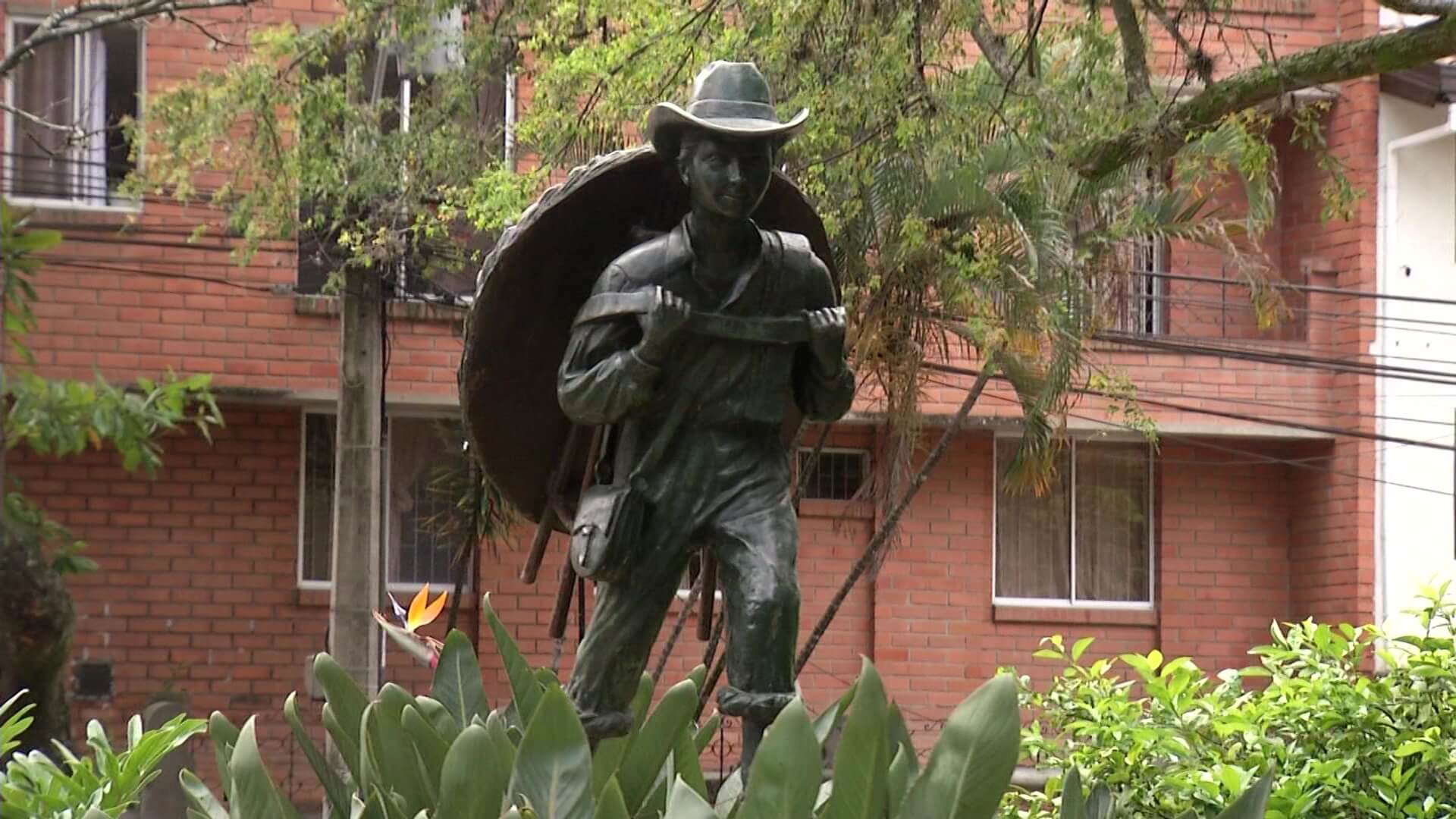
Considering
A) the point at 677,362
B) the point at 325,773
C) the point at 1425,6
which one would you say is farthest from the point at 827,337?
the point at 1425,6

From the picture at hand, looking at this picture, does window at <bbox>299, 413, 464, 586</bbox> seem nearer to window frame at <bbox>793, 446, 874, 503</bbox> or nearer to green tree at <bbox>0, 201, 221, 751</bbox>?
window frame at <bbox>793, 446, 874, 503</bbox>

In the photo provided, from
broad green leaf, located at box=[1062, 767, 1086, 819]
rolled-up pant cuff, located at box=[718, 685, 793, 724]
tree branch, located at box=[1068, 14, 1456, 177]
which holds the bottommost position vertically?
broad green leaf, located at box=[1062, 767, 1086, 819]

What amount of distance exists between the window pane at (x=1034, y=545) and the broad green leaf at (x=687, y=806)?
1429 centimetres

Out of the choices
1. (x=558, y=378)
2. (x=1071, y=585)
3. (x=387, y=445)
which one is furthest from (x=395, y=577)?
(x=558, y=378)

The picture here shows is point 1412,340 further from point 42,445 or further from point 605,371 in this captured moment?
point 605,371

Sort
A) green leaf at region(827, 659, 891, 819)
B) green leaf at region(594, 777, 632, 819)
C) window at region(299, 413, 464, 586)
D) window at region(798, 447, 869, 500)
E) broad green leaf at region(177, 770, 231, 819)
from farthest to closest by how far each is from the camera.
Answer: window at region(798, 447, 869, 500) → window at region(299, 413, 464, 586) → broad green leaf at region(177, 770, 231, 819) → green leaf at region(594, 777, 632, 819) → green leaf at region(827, 659, 891, 819)

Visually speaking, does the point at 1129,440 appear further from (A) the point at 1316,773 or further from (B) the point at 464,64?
(A) the point at 1316,773

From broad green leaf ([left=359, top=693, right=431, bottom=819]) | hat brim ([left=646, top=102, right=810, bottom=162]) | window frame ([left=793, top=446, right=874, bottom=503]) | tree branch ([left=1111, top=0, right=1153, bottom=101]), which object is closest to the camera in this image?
hat brim ([left=646, top=102, right=810, bottom=162])

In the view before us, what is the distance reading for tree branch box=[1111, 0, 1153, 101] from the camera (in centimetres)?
848

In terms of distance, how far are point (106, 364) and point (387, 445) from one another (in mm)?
2427

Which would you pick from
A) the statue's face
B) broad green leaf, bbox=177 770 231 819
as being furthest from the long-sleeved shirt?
broad green leaf, bbox=177 770 231 819

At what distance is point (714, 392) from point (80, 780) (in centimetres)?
195

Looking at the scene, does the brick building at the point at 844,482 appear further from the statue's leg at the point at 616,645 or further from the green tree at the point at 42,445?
the statue's leg at the point at 616,645

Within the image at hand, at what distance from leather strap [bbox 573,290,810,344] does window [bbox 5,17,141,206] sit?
11350 mm
